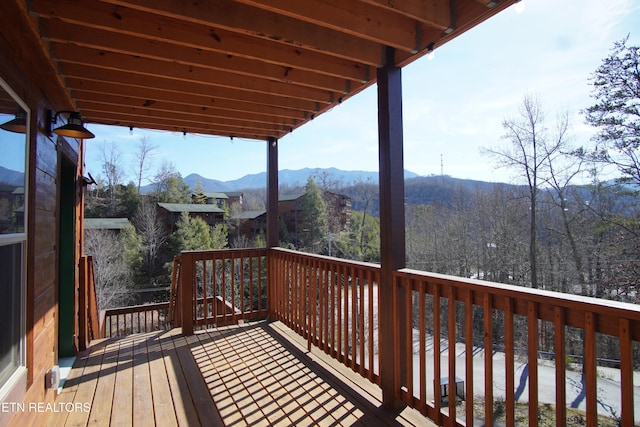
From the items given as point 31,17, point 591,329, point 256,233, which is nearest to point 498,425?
point 591,329

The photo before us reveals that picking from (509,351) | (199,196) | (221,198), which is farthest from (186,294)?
(221,198)

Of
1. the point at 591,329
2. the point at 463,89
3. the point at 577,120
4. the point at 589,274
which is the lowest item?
the point at 589,274

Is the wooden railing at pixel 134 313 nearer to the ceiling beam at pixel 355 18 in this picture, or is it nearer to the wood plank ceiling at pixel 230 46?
the wood plank ceiling at pixel 230 46

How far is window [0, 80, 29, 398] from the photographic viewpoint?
5.39 feet

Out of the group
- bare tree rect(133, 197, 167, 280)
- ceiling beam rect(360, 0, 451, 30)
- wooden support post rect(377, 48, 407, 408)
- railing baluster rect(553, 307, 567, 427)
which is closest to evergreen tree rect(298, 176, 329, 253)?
bare tree rect(133, 197, 167, 280)

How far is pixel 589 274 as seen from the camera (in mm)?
11906

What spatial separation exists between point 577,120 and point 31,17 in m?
14.9

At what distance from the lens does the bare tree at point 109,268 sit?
16.0 meters

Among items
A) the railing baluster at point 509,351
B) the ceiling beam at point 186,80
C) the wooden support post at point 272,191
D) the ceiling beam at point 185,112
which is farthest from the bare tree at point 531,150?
the railing baluster at point 509,351

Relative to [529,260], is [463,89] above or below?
above

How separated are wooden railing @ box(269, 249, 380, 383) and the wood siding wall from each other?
84.2 inches

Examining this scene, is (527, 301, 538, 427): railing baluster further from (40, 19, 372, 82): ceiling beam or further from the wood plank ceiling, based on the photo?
(40, 19, 372, 82): ceiling beam

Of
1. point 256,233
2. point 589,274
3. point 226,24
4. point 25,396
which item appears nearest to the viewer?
point 25,396

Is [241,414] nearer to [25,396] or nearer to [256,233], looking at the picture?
[25,396]
